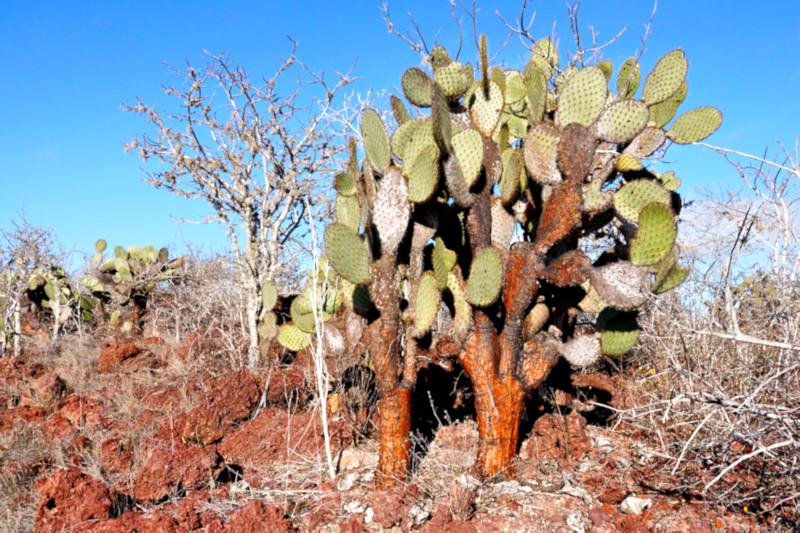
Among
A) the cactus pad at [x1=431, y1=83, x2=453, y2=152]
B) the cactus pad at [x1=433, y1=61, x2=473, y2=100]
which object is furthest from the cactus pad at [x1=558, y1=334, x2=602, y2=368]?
the cactus pad at [x1=433, y1=61, x2=473, y2=100]

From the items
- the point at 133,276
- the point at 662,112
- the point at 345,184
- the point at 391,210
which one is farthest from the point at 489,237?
the point at 133,276

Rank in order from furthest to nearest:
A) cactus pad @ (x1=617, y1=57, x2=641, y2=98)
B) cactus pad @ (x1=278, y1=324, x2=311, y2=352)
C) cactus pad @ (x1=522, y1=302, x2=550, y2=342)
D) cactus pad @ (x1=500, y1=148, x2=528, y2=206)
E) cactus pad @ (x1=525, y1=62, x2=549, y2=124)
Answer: cactus pad @ (x1=278, y1=324, x2=311, y2=352) < cactus pad @ (x1=617, y1=57, x2=641, y2=98) < cactus pad @ (x1=525, y1=62, x2=549, y2=124) < cactus pad @ (x1=522, y1=302, x2=550, y2=342) < cactus pad @ (x1=500, y1=148, x2=528, y2=206)

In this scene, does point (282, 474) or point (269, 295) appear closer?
point (282, 474)

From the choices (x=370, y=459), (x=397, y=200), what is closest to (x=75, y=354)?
(x=370, y=459)

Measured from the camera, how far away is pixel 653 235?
10.2ft

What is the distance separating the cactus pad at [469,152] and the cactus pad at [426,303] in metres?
0.61

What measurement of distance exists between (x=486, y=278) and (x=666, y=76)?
205 cm

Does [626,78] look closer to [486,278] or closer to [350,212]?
[486,278]

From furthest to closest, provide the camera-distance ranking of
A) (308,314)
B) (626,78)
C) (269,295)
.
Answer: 1. (269,295)
2. (308,314)
3. (626,78)

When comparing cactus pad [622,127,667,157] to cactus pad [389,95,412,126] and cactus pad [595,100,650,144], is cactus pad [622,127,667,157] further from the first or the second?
cactus pad [389,95,412,126]

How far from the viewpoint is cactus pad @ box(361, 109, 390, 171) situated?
3.34 meters

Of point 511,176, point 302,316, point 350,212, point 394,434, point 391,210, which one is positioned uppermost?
point 511,176

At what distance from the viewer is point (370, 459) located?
3785 millimetres

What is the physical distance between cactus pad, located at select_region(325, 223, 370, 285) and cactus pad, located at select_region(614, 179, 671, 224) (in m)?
1.57
